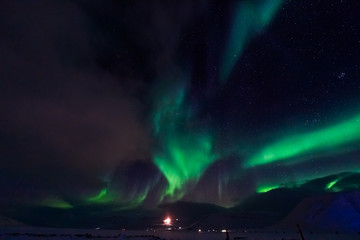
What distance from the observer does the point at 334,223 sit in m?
184

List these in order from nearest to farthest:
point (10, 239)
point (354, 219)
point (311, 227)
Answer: point (10, 239), point (354, 219), point (311, 227)

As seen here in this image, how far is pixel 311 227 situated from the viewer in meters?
198

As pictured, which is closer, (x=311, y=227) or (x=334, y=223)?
(x=334, y=223)

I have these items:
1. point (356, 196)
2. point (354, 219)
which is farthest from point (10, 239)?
point (356, 196)

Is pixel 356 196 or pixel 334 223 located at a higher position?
pixel 356 196

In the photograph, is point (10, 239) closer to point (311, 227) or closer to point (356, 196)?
point (311, 227)

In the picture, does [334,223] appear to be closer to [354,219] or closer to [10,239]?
[354,219]

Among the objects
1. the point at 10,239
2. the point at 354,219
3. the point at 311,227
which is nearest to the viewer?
the point at 10,239

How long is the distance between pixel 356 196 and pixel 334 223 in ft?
95.9

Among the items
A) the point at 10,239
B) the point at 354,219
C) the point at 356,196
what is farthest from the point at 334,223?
the point at 10,239

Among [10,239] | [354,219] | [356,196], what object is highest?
[356,196]

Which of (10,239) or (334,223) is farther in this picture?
(334,223)

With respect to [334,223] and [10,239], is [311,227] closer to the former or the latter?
[334,223]

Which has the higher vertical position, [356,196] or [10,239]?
[356,196]
